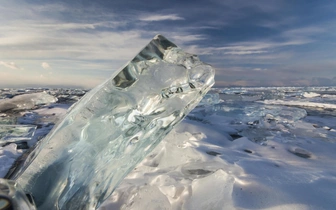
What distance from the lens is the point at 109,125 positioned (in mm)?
1057

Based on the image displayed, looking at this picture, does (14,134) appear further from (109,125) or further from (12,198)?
(12,198)

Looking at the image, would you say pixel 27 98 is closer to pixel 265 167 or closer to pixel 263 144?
pixel 263 144

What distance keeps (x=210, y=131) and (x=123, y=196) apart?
275 cm

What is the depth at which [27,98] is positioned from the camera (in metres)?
9.26

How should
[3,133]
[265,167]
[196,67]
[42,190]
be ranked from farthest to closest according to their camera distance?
[3,133] → [265,167] → [196,67] → [42,190]

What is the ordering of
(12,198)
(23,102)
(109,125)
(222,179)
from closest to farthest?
1. (12,198)
2. (109,125)
3. (222,179)
4. (23,102)

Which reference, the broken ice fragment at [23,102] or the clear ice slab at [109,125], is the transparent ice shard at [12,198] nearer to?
the clear ice slab at [109,125]

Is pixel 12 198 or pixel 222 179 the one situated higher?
pixel 12 198

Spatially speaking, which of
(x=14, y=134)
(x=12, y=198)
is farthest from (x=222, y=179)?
(x=14, y=134)

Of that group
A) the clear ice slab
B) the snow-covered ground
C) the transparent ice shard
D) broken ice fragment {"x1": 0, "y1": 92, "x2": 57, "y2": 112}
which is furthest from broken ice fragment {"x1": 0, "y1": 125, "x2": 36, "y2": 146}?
broken ice fragment {"x1": 0, "y1": 92, "x2": 57, "y2": 112}

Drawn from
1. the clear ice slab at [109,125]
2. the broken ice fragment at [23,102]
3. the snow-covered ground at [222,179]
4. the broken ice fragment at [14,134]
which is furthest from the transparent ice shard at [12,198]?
the broken ice fragment at [23,102]

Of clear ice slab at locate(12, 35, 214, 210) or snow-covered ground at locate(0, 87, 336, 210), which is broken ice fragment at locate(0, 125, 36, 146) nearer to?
snow-covered ground at locate(0, 87, 336, 210)

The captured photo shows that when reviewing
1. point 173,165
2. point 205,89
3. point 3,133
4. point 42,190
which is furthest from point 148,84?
point 3,133

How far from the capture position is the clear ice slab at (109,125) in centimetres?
101
